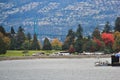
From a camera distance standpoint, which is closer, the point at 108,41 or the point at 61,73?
the point at 61,73

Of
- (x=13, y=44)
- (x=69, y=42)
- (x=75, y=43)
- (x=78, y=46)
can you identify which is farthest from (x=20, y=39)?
(x=78, y=46)

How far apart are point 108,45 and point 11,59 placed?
36.2m

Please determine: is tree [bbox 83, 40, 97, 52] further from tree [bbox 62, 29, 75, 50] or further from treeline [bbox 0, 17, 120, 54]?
tree [bbox 62, 29, 75, 50]

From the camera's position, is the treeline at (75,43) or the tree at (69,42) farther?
the tree at (69,42)

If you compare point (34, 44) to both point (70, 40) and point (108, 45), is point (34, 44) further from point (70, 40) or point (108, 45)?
point (108, 45)

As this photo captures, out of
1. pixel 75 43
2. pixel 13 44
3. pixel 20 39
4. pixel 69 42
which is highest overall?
pixel 20 39

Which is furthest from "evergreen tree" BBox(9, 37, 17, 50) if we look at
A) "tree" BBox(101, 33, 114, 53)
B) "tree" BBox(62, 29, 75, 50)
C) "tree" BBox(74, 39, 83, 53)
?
"tree" BBox(101, 33, 114, 53)

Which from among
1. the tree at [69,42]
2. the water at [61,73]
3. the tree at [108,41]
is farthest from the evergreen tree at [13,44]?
the water at [61,73]

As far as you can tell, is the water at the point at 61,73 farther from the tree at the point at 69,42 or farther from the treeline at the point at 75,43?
the tree at the point at 69,42

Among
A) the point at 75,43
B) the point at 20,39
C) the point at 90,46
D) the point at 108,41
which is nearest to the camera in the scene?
the point at 90,46

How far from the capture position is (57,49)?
18000 cm

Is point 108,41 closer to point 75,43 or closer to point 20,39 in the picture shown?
point 75,43

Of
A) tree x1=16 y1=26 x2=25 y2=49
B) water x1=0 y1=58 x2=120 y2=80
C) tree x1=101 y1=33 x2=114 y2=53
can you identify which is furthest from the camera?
tree x1=16 y1=26 x2=25 y2=49

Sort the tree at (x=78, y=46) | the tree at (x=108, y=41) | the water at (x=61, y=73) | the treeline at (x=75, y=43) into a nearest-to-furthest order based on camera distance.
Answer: the water at (x=61, y=73), the tree at (x=108, y=41), the treeline at (x=75, y=43), the tree at (x=78, y=46)
